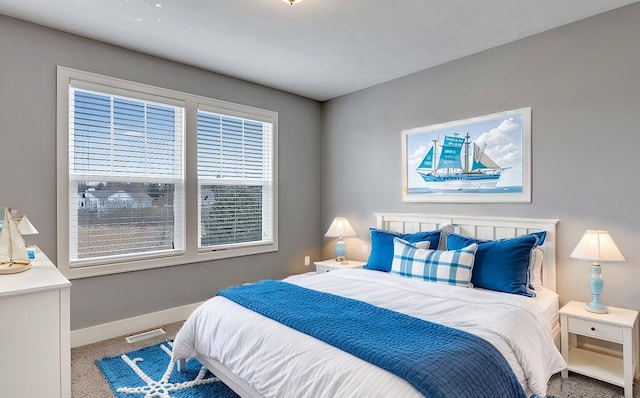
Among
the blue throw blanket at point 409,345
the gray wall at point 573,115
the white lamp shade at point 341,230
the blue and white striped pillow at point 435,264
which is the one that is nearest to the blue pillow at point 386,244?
the blue and white striped pillow at point 435,264

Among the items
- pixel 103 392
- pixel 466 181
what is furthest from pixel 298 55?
pixel 103 392

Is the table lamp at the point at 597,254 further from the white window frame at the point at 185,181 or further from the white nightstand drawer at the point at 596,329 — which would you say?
the white window frame at the point at 185,181

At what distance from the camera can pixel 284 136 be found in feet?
14.9

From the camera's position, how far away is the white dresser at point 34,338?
54.5 inches

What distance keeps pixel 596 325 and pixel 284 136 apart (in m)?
3.56

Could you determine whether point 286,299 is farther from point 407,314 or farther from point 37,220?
point 37,220

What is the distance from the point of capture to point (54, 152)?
293 cm

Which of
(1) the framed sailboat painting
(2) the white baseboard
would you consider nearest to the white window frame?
(2) the white baseboard

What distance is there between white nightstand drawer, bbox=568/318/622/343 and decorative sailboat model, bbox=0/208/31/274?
336 cm

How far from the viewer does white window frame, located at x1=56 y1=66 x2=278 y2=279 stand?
2953 millimetres

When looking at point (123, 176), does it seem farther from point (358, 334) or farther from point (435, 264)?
point (435, 264)

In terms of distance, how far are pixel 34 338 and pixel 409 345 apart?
62.6 inches

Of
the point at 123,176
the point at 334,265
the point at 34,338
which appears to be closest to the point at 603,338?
the point at 334,265

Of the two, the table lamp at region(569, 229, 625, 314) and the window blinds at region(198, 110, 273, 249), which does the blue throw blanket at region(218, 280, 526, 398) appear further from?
the window blinds at region(198, 110, 273, 249)
